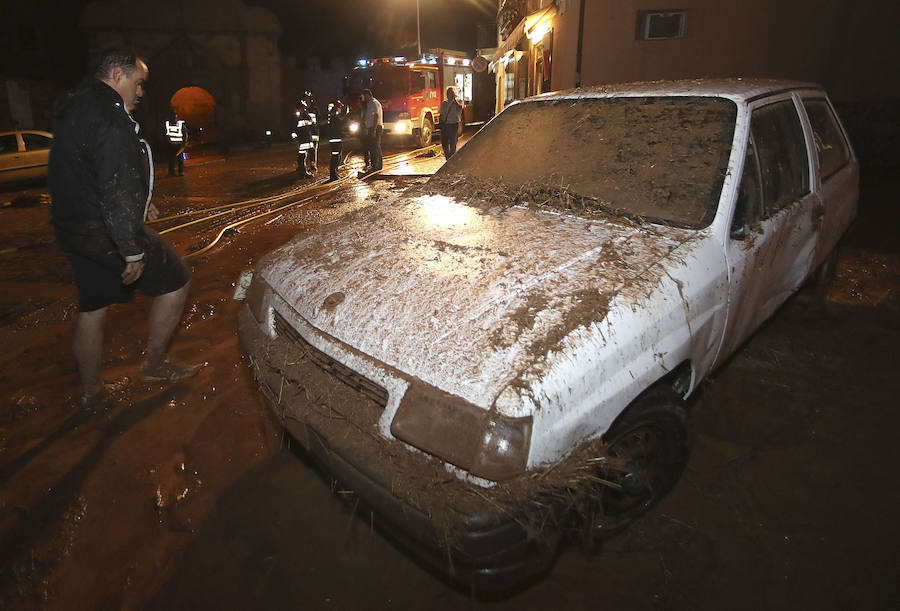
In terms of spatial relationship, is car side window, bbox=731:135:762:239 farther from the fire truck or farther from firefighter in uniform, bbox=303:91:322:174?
the fire truck

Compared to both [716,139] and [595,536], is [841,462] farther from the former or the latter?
[716,139]

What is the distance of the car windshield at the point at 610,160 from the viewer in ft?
7.98

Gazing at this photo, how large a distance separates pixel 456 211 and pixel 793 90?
229 cm

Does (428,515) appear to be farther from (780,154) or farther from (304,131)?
(304,131)

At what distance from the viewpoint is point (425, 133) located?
58.8 feet

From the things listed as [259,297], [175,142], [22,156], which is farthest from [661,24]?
[22,156]

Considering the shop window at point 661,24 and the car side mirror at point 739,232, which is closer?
the car side mirror at point 739,232

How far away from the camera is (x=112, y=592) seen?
1.96 metres

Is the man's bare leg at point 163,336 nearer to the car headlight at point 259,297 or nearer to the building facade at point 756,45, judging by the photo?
the car headlight at point 259,297

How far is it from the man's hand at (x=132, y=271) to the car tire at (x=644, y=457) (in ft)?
8.37

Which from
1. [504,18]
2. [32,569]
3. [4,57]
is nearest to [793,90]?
[32,569]

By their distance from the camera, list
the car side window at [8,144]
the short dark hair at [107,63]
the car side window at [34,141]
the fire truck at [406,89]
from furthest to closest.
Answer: the fire truck at [406,89], the car side window at [34,141], the car side window at [8,144], the short dark hair at [107,63]

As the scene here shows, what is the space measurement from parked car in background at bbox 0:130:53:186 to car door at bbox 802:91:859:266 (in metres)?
13.7

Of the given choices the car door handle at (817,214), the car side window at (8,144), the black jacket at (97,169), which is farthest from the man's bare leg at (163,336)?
the car side window at (8,144)
